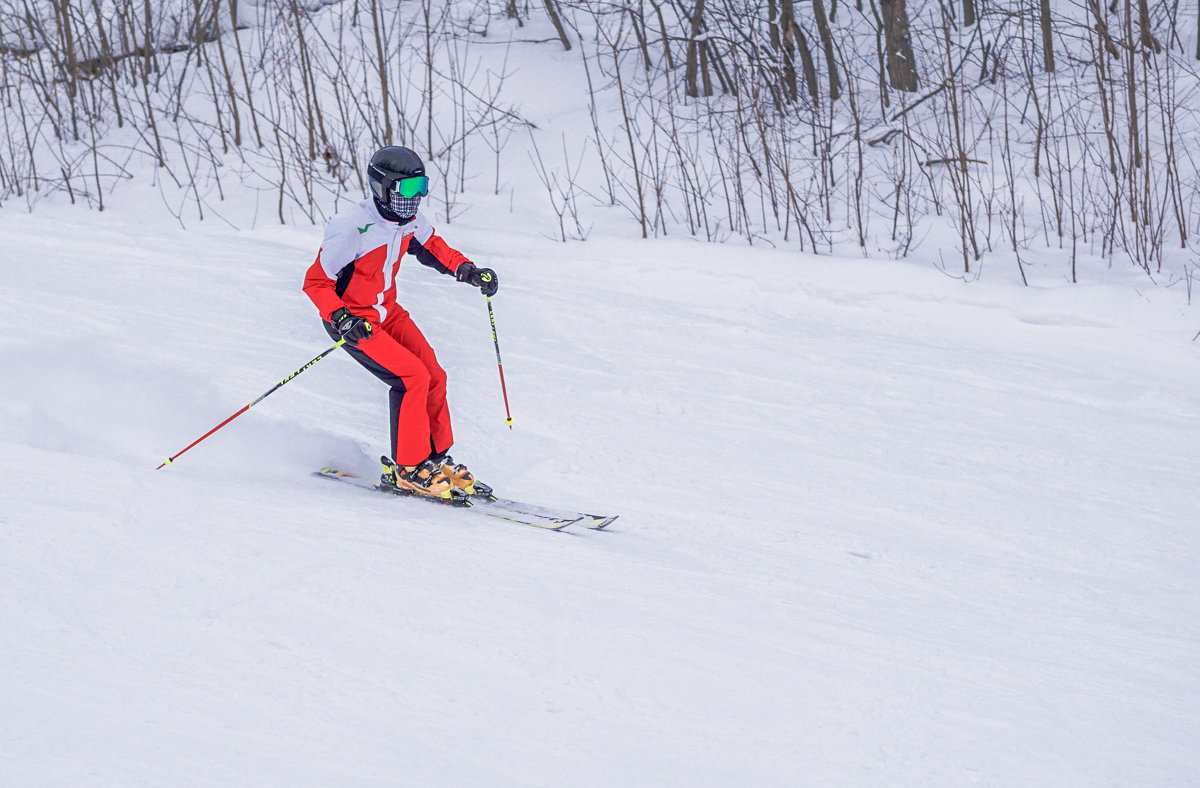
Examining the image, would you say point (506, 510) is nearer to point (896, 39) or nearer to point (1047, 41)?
point (896, 39)

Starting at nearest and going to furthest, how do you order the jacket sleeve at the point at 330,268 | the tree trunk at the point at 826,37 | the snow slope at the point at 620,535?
the snow slope at the point at 620,535, the jacket sleeve at the point at 330,268, the tree trunk at the point at 826,37

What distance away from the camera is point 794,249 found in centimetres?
764

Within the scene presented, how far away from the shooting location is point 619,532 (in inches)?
157

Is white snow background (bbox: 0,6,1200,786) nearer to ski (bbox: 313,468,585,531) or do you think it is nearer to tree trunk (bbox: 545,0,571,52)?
ski (bbox: 313,468,585,531)

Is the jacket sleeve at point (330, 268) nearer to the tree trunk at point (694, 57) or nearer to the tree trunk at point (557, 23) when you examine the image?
the tree trunk at point (694, 57)

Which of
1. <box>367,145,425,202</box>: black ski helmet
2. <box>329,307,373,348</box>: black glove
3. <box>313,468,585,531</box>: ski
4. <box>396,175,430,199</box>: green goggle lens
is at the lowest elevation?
<box>313,468,585,531</box>: ski

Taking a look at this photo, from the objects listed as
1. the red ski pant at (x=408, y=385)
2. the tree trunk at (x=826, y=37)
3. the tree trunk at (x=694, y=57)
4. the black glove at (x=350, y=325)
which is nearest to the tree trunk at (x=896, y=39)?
the tree trunk at (x=826, y=37)

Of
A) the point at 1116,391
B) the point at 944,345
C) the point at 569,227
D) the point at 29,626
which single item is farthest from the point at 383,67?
the point at 29,626

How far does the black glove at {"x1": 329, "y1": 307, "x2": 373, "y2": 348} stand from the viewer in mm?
3717

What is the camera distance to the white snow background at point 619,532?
7.81 feet

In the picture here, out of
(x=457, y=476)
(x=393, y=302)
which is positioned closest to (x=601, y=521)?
(x=457, y=476)

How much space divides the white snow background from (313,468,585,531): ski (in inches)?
3.6

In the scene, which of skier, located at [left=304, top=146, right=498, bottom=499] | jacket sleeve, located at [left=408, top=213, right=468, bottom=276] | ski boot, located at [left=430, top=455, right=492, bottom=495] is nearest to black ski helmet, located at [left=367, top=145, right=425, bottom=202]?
skier, located at [left=304, top=146, right=498, bottom=499]

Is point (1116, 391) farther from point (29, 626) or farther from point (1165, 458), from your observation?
point (29, 626)
